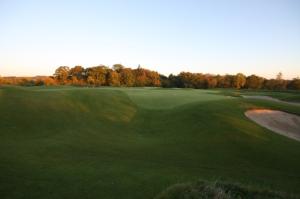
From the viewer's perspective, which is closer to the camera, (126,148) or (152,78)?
(126,148)

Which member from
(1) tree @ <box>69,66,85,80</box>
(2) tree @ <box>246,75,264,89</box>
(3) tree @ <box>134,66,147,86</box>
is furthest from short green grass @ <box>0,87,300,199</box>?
(1) tree @ <box>69,66,85,80</box>

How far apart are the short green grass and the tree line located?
82242mm

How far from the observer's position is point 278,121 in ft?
83.4

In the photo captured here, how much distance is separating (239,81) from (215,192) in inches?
4374

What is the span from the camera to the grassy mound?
8.14 metres

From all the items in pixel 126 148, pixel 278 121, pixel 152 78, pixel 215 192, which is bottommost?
pixel 126 148

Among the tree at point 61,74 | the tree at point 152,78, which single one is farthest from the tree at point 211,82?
the tree at point 61,74

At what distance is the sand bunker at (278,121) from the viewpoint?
76.8 feet

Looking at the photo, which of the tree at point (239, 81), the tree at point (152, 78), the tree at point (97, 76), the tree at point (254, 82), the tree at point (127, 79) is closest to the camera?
the tree at point (97, 76)

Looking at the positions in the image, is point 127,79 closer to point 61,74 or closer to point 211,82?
point 61,74

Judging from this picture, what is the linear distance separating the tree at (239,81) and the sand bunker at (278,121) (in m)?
88.4

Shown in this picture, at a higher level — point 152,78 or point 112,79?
point 152,78

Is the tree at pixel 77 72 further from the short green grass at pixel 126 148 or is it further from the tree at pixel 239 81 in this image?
the short green grass at pixel 126 148

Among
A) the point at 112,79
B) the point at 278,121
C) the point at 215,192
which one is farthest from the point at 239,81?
the point at 215,192
